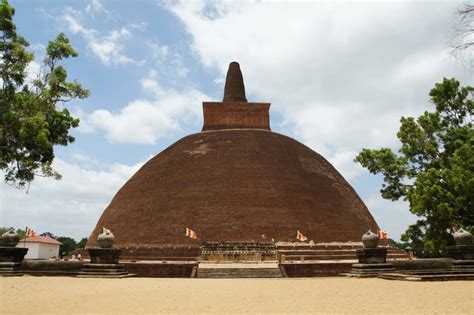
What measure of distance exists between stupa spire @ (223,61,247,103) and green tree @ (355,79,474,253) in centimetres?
1484

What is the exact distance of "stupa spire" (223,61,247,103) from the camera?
33406 millimetres

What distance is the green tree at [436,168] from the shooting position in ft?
53.6

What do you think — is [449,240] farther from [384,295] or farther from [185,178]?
[185,178]

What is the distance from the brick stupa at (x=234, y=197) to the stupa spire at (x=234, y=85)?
3.87 meters

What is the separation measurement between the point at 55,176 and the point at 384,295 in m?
8.73

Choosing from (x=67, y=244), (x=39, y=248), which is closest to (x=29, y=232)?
(x=39, y=248)

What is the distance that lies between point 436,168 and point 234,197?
1137 cm

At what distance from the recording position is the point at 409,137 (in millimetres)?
19688

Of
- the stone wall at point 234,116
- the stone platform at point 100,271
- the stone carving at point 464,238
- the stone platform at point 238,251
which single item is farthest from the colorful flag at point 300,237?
the stone wall at point 234,116

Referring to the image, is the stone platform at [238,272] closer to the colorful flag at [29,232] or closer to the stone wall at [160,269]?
the stone wall at [160,269]

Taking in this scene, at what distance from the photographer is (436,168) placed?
19.1 metres

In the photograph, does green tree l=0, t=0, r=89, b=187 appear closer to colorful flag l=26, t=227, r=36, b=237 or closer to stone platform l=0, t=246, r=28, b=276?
stone platform l=0, t=246, r=28, b=276

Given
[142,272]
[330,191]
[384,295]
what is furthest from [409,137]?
[142,272]

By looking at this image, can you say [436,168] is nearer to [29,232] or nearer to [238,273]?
[238,273]
